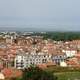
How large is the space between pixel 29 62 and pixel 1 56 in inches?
132

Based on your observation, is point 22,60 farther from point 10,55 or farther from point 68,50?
point 68,50

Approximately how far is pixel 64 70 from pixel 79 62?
6317 mm

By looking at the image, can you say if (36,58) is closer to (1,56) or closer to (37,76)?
(1,56)

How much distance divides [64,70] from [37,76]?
41.1 ft

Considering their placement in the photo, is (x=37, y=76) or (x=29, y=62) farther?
(x=29, y=62)

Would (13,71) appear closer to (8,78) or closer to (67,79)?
(8,78)

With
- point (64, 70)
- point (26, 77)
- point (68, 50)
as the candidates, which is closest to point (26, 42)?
point (68, 50)

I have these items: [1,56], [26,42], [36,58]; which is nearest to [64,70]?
[36,58]

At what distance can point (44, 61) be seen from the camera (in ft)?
121

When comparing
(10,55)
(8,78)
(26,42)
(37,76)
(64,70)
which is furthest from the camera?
(26,42)

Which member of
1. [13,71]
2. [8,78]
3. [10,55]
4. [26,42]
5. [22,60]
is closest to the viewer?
[8,78]

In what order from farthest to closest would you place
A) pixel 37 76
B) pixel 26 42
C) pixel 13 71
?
pixel 26 42 → pixel 13 71 → pixel 37 76

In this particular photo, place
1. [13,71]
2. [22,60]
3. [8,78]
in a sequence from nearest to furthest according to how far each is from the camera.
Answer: [8,78], [13,71], [22,60]

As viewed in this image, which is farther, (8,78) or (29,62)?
(29,62)
